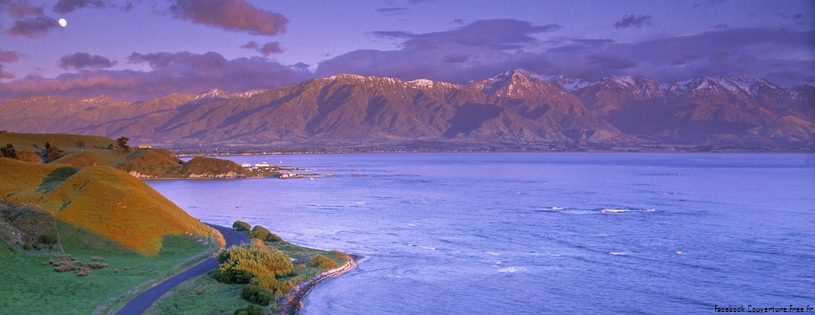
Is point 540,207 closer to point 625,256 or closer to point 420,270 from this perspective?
point 625,256

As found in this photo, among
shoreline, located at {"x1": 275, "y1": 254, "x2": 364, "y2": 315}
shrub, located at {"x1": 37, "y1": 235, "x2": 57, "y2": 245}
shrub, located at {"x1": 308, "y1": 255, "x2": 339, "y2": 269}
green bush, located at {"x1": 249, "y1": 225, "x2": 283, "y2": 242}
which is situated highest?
shrub, located at {"x1": 37, "y1": 235, "x2": 57, "y2": 245}

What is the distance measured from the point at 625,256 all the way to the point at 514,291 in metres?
14.3

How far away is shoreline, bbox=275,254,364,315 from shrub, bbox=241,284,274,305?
82 cm

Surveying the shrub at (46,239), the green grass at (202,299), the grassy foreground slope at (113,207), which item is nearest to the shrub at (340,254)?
the green grass at (202,299)

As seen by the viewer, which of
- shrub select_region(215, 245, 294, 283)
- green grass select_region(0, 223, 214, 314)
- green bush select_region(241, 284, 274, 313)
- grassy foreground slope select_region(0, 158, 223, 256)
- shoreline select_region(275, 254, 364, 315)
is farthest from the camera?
grassy foreground slope select_region(0, 158, 223, 256)

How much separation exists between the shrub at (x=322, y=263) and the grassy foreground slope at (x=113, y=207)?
11.5m

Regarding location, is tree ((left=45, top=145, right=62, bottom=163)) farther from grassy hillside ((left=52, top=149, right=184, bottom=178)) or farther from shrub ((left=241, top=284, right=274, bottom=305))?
shrub ((left=241, top=284, right=274, bottom=305))

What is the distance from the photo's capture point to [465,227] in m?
67.9

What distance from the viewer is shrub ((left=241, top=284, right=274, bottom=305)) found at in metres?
34.7

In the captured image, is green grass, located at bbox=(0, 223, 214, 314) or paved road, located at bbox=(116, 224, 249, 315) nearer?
paved road, located at bbox=(116, 224, 249, 315)

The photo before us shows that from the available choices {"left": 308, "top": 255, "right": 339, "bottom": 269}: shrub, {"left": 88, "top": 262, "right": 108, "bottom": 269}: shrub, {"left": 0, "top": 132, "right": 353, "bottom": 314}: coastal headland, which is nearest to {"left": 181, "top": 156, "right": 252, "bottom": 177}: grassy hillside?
{"left": 0, "top": 132, "right": 353, "bottom": 314}: coastal headland

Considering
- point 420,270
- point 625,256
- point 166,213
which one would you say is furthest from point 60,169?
point 625,256

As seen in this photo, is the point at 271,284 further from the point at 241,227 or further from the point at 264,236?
the point at 241,227

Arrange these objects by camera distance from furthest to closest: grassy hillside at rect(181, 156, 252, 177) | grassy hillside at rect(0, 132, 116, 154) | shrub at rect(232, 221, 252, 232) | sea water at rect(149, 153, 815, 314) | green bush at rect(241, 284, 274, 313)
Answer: grassy hillside at rect(181, 156, 252, 177) < grassy hillside at rect(0, 132, 116, 154) < shrub at rect(232, 221, 252, 232) < sea water at rect(149, 153, 815, 314) < green bush at rect(241, 284, 274, 313)
